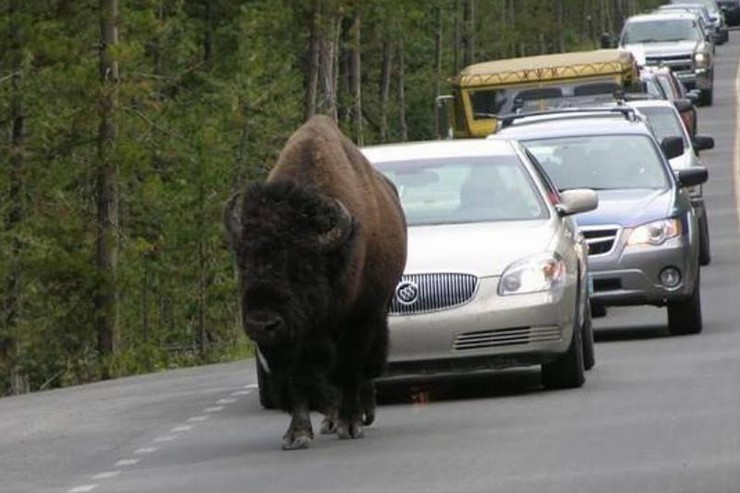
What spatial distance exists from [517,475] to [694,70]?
53371mm

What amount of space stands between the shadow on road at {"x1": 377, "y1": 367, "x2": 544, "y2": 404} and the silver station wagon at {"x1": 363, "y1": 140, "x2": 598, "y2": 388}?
39 centimetres

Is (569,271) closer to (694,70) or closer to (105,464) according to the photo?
(105,464)

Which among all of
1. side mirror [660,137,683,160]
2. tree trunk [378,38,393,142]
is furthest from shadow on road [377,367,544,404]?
tree trunk [378,38,393,142]

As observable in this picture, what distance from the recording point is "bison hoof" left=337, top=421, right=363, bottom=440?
1433 cm

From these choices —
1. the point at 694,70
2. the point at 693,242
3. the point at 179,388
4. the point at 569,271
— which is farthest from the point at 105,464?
the point at 694,70

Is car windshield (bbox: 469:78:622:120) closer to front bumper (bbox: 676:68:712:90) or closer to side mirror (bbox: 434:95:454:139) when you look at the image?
side mirror (bbox: 434:95:454:139)

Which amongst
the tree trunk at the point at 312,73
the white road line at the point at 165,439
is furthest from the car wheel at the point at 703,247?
the tree trunk at the point at 312,73

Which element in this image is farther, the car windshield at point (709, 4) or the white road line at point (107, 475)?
the car windshield at point (709, 4)

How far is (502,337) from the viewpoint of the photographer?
628 inches

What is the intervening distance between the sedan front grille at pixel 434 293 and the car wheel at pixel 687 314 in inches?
189

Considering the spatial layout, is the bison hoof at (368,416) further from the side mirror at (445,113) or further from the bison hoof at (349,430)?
the side mirror at (445,113)

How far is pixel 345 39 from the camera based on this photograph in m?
55.6

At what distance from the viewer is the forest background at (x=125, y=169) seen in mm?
40719

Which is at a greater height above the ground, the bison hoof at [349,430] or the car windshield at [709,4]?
the car windshield at [709,4]
